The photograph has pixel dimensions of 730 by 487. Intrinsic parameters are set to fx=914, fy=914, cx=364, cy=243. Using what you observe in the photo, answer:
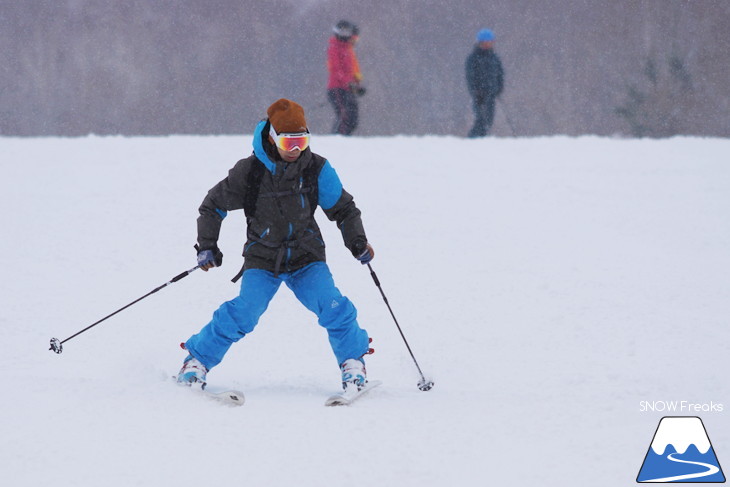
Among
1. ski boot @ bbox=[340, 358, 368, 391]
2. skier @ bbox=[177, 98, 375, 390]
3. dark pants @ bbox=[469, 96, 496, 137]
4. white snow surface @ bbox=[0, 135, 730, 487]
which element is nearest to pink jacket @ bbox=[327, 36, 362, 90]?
white snow surface @ bbox=[0, 135, 730, 487]

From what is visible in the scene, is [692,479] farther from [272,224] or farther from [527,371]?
[272,224]

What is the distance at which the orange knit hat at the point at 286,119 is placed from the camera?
409 centimetres

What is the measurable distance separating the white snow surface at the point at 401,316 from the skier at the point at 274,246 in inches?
10.1

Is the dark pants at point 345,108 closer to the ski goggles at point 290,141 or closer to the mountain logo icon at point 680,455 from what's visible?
the ski goggles at point 290,141

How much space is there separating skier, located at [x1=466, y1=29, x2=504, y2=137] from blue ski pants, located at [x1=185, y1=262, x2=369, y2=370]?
686cm

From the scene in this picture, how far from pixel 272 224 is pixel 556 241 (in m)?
3.47

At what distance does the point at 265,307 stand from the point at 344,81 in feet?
22.2

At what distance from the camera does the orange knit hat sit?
4094 millimetres

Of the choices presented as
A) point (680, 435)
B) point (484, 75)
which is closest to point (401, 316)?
point (680, 435)

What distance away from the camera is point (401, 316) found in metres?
5.88

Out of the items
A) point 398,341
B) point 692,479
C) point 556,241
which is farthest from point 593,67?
point 692,479

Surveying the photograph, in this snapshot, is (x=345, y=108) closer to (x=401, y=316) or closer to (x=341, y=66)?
(x=341, y=66)

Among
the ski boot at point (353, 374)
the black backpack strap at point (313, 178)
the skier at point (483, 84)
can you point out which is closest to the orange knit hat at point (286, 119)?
the black backpack strap at point (313, 178)

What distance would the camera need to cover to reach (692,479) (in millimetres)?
3441
